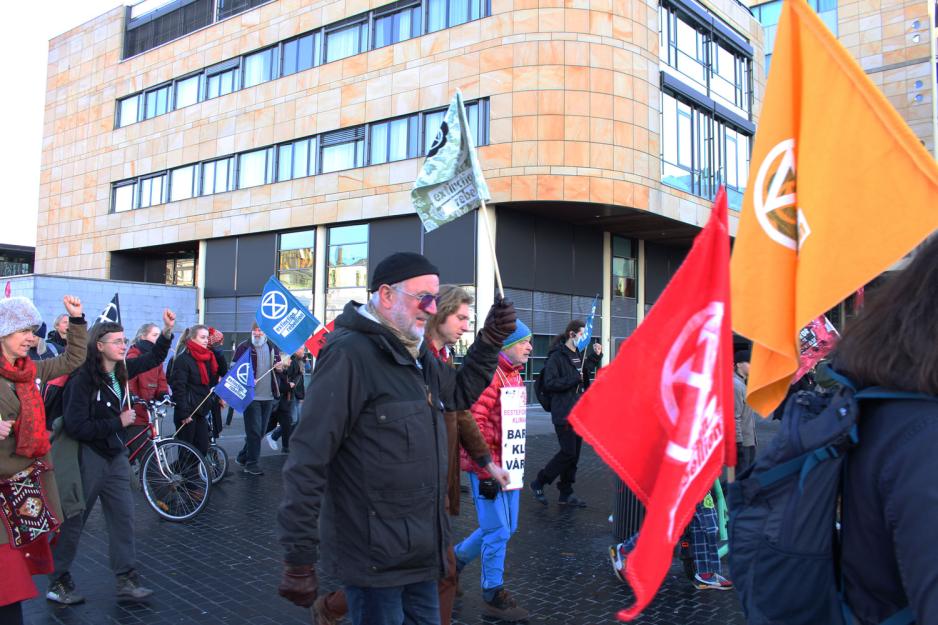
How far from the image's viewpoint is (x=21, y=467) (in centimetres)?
383

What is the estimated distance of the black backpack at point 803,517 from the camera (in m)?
1.56

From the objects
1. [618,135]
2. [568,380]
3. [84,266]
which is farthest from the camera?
[84,266]

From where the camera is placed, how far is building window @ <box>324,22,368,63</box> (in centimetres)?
2553

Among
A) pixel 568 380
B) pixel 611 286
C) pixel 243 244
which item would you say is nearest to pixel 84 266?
pixel 243 244

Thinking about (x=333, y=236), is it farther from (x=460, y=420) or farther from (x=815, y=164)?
(x=815, y=164)

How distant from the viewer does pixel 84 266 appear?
35.3 meters

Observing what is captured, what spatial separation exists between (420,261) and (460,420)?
1713mm

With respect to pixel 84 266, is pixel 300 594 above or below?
below

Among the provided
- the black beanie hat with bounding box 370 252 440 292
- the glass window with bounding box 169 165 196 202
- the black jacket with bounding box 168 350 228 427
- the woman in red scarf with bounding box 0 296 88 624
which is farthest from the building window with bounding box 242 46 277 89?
the black beanie hat with bounding box 370 252 440 292

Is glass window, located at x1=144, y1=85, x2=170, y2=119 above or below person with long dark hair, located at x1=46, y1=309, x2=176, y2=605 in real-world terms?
above

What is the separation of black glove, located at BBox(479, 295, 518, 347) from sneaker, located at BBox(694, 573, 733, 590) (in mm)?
2768

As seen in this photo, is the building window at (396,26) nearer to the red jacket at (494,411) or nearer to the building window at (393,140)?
the building window at (393,140)

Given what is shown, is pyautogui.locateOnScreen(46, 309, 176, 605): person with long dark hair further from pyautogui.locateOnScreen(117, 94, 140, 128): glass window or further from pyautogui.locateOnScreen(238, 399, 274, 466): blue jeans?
pyautogui.locateOnScreen(117, 94, 140, 128): glass window

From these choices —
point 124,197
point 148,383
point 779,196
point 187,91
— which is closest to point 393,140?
point 187,91
